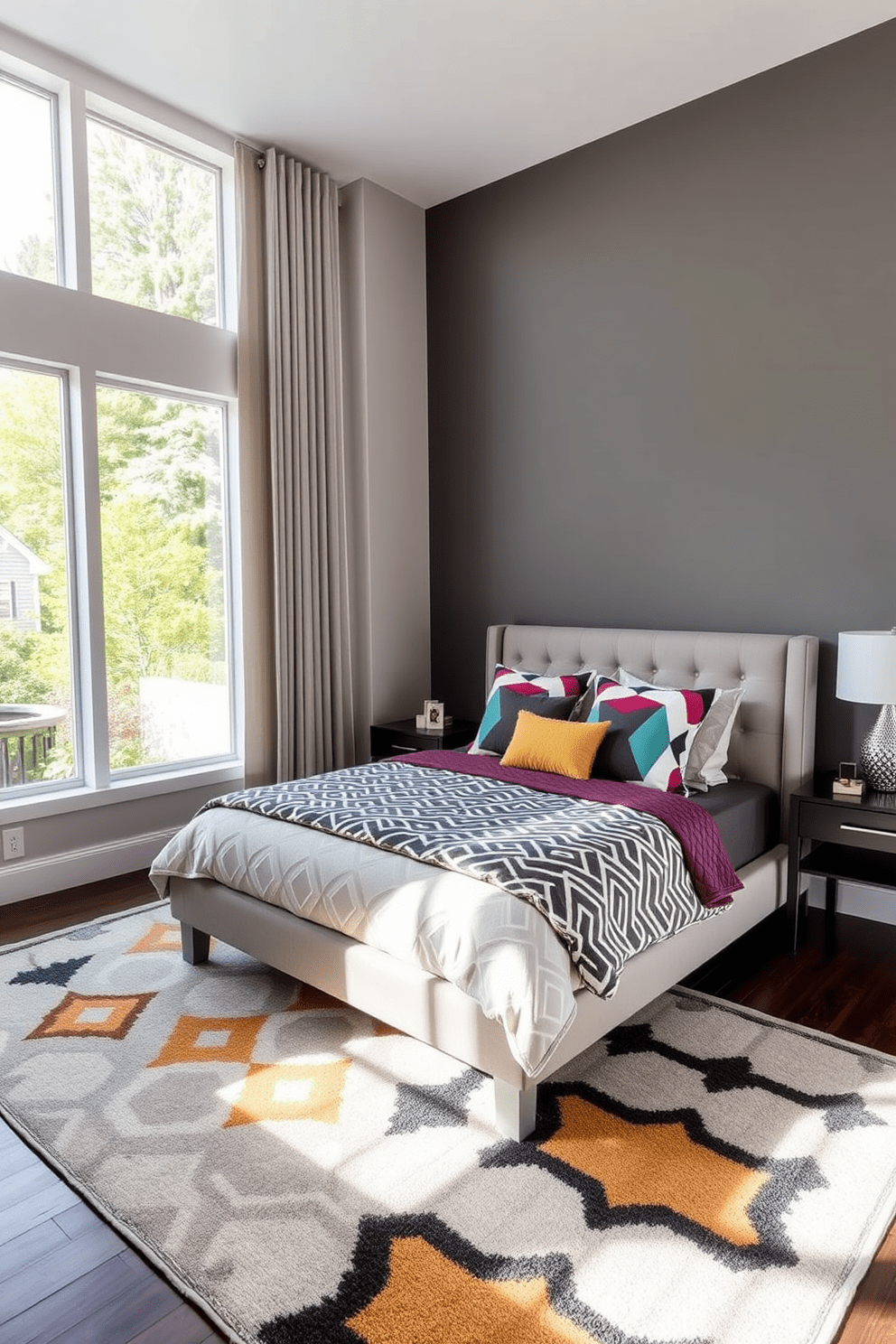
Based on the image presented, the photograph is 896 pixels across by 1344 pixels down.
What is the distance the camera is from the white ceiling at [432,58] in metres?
3.06

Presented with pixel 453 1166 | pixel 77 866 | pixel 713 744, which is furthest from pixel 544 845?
pixel 77 866

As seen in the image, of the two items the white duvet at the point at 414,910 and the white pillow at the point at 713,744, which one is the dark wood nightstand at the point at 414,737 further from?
the white duvet at the point at 414,910

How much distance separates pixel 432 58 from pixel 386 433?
5.32 feet

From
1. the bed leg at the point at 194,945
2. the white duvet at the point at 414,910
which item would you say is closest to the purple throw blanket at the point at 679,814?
the white duvet at the point at 414,910

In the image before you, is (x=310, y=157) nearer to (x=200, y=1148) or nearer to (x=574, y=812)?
(x=574, y=812)

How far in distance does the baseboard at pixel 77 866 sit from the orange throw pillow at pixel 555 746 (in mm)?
1727

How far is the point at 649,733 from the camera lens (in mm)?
3074

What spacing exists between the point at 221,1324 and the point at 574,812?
5.07 ft

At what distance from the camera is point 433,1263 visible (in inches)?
63.2

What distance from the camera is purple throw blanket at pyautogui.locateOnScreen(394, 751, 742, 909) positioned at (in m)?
2.59

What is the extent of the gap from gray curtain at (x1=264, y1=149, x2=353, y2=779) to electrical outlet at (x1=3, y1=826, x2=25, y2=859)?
1126 mm

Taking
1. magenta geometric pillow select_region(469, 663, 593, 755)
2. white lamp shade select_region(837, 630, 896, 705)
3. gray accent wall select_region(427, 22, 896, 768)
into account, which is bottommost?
magenta geometric pillow select_region(469, 663, 593, 755)

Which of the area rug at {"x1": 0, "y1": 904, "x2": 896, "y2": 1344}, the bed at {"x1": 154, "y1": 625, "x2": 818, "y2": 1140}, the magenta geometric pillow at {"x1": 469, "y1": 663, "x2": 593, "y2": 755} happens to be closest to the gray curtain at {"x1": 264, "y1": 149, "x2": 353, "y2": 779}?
the bed at {"x1": 154, "y1": 625, "x2": 818, "y2": 1140}

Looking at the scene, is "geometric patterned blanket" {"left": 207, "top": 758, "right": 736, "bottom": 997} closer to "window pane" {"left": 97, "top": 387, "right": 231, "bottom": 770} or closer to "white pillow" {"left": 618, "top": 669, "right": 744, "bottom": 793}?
"white pillow" {"left": 618, "top": 669, "right": 744, "bottom": 793}
